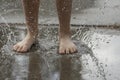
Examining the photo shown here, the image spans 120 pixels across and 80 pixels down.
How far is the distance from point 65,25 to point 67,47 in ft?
0.68

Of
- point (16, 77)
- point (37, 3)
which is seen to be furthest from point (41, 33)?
point (16, 77)

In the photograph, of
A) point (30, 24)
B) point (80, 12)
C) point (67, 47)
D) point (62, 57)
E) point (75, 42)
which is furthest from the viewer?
point (80, 12)

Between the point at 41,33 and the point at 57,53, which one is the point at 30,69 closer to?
the point at 57,53

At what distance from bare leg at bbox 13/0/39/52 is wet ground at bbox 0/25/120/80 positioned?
0.07 meters

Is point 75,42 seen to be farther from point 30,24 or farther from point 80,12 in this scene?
point 80,12

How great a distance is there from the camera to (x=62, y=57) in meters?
3.63

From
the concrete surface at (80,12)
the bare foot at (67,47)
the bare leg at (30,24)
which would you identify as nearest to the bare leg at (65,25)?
the bare foot at (67,47)

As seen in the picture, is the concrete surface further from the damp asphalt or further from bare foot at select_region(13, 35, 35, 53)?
bare foot at select_region(13, 35, 35, 53)

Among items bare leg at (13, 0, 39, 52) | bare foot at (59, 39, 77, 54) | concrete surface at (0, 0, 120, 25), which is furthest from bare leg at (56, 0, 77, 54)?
concrete surface at (0, 0, 120, 25)

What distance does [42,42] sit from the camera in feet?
13.2

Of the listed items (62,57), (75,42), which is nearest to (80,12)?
(75,42)

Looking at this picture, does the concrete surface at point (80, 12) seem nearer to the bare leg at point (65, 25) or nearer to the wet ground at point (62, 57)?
the wet ground at point (62, 57)

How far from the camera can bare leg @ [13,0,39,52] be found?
150 inches

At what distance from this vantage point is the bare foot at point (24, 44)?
381 cm
